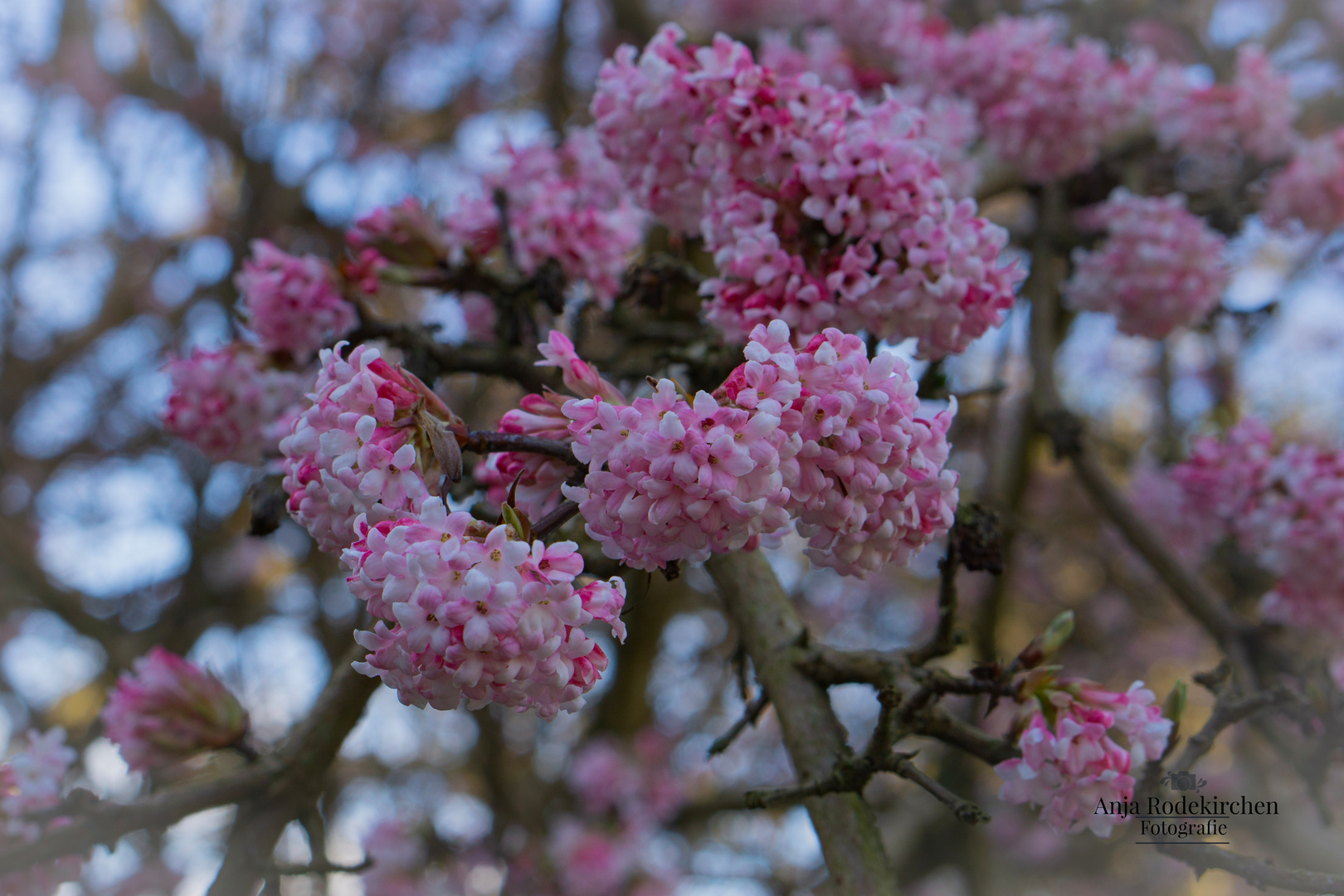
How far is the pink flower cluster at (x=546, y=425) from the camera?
121cm

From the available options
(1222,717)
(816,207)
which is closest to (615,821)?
(1222,717)

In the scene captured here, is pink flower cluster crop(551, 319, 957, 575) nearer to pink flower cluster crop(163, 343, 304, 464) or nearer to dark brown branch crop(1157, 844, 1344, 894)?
dark brown branch crop(1157, 844, 1344, 894)

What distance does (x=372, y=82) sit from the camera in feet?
22.4

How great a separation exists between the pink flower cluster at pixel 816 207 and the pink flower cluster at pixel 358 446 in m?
0.63

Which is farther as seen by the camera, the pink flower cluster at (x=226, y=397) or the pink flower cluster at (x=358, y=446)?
the pink flower cluster at (x=226, y=397)

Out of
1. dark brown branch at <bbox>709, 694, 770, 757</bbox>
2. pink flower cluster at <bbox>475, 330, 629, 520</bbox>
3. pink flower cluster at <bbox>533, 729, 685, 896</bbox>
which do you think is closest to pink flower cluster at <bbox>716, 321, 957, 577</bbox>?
pink flower cluster at <bbox>475, 330, 629, 520</bbox>

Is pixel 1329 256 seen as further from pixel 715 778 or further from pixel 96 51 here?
pixel 96 51

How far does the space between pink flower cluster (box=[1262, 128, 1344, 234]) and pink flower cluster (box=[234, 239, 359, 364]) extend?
9.96ft

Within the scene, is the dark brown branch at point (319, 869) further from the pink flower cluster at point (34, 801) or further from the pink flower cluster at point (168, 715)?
the pink flower cluster at point (34, 801)

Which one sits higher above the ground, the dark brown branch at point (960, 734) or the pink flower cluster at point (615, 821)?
the dark brown branch at point (960, 734)

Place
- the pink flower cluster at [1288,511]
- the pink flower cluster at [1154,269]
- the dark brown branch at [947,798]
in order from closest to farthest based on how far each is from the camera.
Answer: the dark brown branch at [947,798] < the pink flower cluster at [1288,511] < the pink flower cluster at [1154,269]

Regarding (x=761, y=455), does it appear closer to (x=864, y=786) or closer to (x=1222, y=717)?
(x=864, y=786)

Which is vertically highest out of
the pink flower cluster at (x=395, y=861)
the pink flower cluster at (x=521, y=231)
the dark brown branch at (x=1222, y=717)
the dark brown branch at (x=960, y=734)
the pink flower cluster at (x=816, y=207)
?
the pink flower cluster at (x=816, y=207)

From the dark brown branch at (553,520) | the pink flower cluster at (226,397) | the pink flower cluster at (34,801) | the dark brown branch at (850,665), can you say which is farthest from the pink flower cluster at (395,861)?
the dark brown branch at (553,520)
